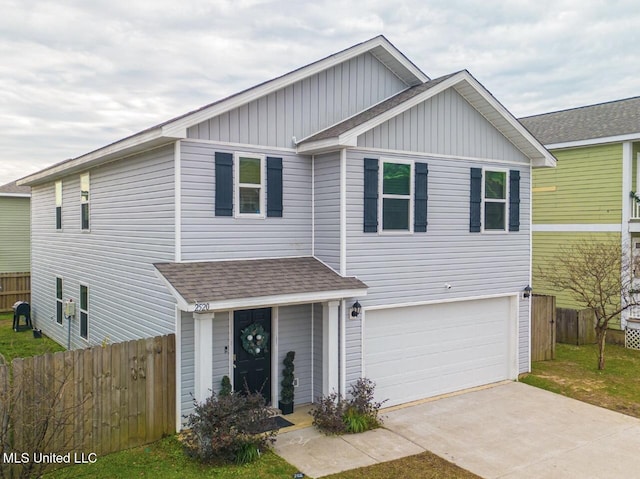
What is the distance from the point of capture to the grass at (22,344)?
14.4 metres

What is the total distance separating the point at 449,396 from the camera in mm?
11695

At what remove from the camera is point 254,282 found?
358 inches

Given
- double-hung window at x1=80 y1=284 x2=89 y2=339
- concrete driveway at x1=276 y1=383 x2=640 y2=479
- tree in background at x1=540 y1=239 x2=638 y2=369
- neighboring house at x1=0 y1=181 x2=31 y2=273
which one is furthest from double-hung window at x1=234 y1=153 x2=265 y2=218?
neighboring house at x1=0 y1=181 x2=31 y2=273

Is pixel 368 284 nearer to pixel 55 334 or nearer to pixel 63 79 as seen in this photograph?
pixel 55 334

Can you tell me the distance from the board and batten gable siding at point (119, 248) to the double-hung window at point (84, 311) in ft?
0.75

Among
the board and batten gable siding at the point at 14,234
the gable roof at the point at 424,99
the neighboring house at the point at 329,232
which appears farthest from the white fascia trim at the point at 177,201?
the board and batten gable siding at the point at 14,234

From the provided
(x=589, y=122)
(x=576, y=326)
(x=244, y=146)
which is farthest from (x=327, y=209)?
(x=589, y=122)

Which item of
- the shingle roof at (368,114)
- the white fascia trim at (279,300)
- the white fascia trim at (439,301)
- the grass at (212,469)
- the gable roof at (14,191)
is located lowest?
the grass at (212,469)

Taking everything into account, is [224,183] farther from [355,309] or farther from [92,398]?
[92,398]

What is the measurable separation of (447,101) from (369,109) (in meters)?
1.73

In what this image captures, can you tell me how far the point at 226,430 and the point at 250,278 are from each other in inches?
102

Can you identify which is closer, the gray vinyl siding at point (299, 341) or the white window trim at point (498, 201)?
the gray vinyl siding at point (299, 341)

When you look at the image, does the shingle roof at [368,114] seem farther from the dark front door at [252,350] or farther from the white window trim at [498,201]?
the dark front door at [252,350]

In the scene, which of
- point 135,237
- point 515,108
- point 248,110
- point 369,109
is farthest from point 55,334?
point 515,108
